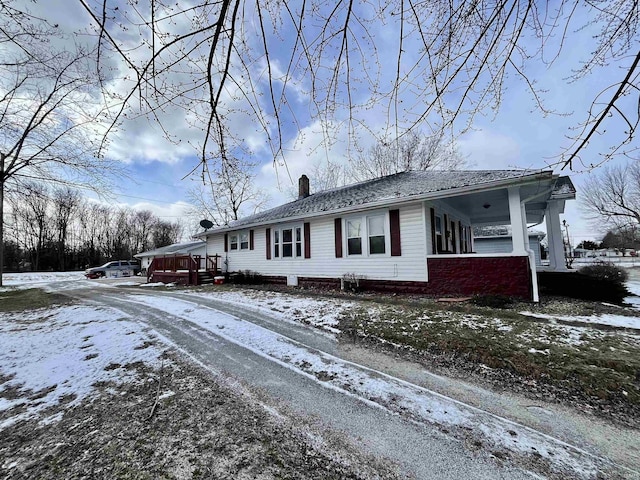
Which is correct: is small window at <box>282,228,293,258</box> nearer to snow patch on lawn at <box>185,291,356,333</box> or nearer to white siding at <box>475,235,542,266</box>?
snow patch on lawn at <box>185,291,356,333</box>

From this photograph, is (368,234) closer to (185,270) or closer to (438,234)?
(438,234)

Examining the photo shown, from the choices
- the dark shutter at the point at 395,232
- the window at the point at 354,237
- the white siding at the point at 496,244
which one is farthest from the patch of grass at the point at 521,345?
the white siding at the point at 496,244

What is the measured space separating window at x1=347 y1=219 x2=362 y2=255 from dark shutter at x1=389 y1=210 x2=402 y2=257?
1.25m

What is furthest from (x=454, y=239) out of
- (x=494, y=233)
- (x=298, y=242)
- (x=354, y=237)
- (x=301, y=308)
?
(x=494, y=233)

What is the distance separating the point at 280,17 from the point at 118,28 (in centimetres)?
132

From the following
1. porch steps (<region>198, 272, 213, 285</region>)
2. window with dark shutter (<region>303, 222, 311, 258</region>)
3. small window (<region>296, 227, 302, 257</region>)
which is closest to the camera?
window with dark shutter (<region>303, 222, 311, 258</region>)

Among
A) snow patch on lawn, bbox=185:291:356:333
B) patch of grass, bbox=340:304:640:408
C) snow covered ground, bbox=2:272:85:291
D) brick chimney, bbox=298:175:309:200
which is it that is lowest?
patch of grass, bbox=340:304:640:408

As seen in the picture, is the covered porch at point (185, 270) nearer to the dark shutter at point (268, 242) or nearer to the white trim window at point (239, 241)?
the white trim window at point (239, 241)

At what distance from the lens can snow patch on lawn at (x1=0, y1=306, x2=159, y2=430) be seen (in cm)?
272

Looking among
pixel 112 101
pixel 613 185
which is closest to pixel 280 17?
pixel 112 101

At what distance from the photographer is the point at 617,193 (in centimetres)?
2333

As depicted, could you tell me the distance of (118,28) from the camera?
2.20 meters

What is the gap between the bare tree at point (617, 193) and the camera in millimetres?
22719

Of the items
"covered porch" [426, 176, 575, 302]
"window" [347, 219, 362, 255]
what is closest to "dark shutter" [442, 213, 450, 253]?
"covered porch" [426, 176, 575, 302]
